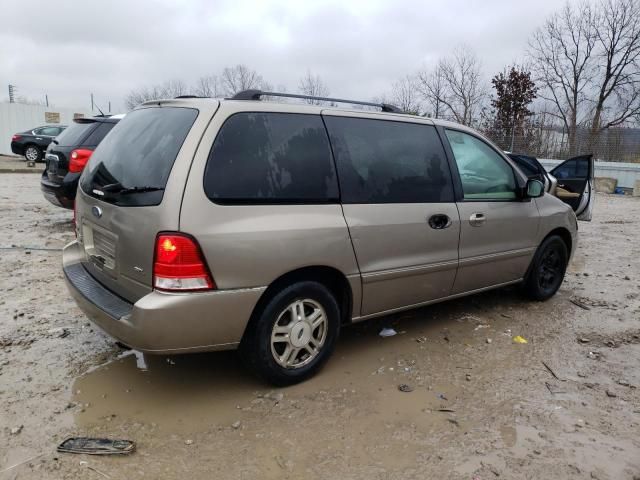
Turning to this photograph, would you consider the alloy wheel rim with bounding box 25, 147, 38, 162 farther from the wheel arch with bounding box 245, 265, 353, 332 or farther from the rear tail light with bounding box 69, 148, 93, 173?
the wheel arch with bounding box 245, 265, 353, 332

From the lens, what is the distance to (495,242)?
4.20 meters

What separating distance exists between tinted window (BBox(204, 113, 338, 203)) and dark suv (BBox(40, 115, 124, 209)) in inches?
167

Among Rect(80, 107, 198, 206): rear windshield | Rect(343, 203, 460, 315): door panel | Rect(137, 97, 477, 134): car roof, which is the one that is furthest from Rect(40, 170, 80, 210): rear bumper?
Rect(343, 203, 460, 315): door panel

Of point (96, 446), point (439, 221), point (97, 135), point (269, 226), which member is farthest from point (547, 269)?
point (97, 135)

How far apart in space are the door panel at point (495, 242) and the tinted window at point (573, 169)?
11.9 feet

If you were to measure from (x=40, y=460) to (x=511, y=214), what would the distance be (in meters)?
3.80

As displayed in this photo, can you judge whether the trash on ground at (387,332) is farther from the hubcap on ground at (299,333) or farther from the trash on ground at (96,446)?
the trash on ground at (96,446)

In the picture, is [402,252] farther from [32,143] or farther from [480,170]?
[32,143]

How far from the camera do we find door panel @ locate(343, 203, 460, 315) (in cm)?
329

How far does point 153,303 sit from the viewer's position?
2609mm

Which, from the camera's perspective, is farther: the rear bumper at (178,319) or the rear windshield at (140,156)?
the rear windshield at (140,156)

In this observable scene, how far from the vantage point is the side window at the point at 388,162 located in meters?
3.29


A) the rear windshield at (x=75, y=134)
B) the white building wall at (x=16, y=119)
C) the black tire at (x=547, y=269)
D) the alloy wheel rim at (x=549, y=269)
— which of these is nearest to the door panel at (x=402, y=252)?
the black tire at (x=547, y=269)

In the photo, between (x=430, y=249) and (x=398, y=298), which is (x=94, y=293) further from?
(x=430, y=249)
